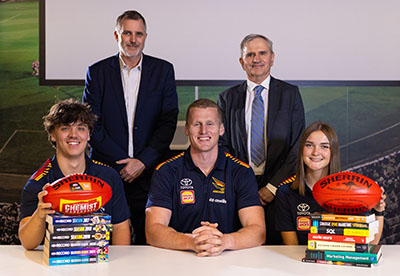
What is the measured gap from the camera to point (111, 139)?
3.53m

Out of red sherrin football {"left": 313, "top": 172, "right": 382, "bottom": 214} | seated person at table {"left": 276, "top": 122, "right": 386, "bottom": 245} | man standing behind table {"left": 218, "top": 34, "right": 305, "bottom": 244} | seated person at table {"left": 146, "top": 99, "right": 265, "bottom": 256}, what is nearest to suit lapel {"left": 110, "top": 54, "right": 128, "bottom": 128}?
man standing behind table {"left": 218, "top": 34, "right": 305, "bottom": 244}

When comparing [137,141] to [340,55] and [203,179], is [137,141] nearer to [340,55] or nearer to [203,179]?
[203,179]

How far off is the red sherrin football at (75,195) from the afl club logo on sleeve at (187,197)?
0.71 metres

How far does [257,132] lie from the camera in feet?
11.5

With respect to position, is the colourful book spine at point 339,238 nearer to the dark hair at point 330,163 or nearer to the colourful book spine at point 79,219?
the dark hair at point 330,163

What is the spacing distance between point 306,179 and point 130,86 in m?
1.34

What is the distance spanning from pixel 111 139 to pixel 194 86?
1362 mm

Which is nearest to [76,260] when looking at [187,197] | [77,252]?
[77,252]

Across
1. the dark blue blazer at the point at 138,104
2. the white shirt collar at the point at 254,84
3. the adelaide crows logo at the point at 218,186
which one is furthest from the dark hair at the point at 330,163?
the dark blue blazer at the point at 138,104

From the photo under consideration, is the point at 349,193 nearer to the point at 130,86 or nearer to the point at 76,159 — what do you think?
the point at 76,159

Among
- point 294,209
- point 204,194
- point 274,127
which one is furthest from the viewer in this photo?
point 274,127

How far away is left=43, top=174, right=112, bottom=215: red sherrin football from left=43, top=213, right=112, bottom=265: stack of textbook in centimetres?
3

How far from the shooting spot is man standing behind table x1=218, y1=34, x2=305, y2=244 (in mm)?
3471

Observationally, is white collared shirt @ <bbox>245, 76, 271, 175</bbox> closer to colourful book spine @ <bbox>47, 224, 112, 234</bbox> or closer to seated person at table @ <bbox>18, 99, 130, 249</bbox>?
seated person at table @ <bbox>18, 99, 130, 249</bbox>
